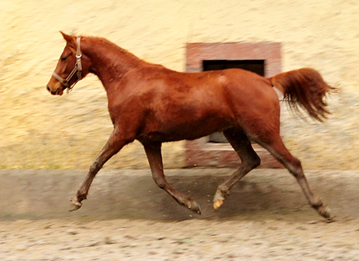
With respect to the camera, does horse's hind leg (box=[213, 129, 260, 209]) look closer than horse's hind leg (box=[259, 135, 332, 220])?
No

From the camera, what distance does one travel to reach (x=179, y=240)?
4918 millimetres

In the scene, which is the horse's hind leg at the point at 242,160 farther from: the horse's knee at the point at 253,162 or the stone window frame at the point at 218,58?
the stone window frame at the point at 218,58

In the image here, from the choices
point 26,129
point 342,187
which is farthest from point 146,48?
point 342,187

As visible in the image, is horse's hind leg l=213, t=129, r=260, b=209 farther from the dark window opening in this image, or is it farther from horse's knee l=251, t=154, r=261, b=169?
the dark window opening

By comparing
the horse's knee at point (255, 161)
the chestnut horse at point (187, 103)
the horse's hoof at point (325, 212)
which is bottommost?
the horse's hoof at point (325, 212)

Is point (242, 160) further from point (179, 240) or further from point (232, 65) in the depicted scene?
point (232, 65)

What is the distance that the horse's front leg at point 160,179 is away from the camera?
560 centimetres

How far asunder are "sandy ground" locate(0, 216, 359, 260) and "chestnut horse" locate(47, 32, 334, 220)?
0.29 metres

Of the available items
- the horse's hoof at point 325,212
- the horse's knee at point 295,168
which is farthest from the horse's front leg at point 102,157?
the horse's hoof at point 325,212

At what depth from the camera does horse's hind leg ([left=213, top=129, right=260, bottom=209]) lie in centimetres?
560

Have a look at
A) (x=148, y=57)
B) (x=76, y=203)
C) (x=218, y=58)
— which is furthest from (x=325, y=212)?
(x=148, y=57)

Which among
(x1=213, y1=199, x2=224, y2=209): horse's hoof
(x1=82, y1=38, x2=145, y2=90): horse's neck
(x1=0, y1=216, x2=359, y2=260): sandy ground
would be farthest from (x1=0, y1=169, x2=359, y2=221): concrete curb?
(x1=82, y1=38, x2=145, y2=90): horse's neck

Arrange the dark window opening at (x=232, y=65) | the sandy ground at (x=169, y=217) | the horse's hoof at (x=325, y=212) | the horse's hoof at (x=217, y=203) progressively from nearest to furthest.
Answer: the sandy ground at (x=169, y=217) < the horse's hoof at (x=325, y=212) < the horse's hoof at (x=217, y=203) < the dark window opening at (x=232, y=65)

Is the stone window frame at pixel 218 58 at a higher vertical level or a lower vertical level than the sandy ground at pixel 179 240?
higher
